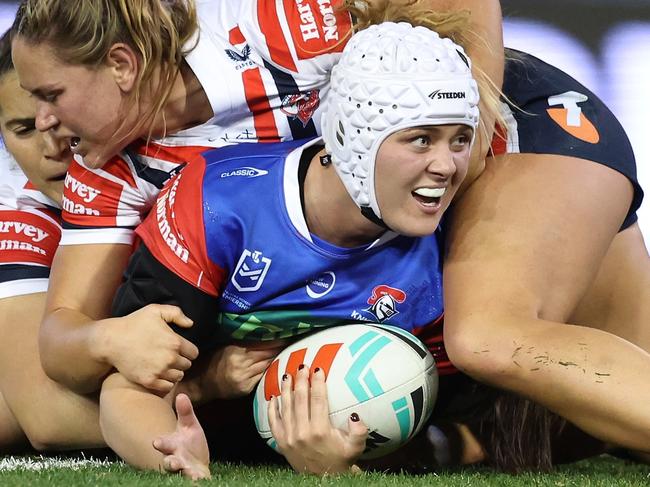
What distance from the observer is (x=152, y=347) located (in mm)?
2811

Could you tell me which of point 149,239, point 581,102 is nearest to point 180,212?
point 149,239

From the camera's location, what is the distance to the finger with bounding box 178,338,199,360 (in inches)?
111

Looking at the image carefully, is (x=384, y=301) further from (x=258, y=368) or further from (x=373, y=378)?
(x=258, y=368)

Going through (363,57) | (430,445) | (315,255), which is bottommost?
(430,445)

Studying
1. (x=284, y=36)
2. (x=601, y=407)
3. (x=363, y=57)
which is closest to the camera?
(x=601, y=407)

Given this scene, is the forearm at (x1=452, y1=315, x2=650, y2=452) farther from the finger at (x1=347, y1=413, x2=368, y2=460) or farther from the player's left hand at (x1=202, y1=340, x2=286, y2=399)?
the player's left hand at (x1=202, y1=340, x2=286, y2=399)

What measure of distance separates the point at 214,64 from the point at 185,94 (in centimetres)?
12

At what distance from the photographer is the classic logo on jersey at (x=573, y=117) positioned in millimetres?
3049

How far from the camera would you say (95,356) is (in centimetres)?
292

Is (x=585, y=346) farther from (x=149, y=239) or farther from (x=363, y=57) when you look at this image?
(x=149, y=239)

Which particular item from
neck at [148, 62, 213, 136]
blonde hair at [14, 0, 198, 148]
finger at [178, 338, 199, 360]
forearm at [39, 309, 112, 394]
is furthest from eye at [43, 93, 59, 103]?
finger at [178, 338, 199, 360]

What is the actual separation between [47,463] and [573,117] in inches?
62.5

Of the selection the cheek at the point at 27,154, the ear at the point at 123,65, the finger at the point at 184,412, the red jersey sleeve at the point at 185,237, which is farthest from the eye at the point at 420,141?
the cheek at the point at 27,154

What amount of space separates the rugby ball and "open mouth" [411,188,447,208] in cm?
32
